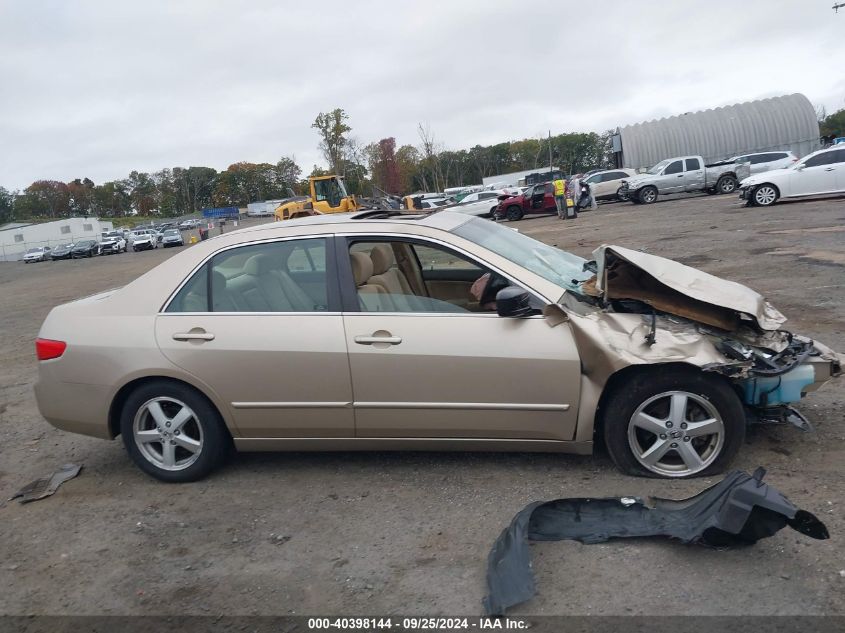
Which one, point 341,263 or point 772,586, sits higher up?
point 341,263

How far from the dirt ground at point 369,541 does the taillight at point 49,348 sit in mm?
900

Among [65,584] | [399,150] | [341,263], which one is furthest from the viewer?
[399,150]

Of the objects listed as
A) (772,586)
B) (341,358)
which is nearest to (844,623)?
(772,586)

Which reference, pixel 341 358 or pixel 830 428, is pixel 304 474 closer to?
pixel 341 358

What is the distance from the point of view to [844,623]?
257 cm

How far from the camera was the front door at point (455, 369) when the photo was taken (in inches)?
148

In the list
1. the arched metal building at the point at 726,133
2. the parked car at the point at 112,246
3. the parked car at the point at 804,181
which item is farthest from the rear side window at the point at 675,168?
the parked car at the point at 112,246

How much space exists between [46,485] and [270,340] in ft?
6.52

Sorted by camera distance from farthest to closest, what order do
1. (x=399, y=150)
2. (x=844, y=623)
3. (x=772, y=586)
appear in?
(x=399, y=150), (x=772, y=586), (x=844, y=623)

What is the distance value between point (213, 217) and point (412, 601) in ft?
312

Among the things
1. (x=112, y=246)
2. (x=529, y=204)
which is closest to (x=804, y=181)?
(x=529, y=204)

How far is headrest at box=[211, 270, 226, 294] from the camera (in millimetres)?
4305

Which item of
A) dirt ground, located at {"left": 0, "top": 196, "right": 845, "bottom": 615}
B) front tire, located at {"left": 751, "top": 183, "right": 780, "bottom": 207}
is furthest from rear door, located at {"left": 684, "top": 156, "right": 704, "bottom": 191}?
dirt ground, located at {"left": 0, "top": 196, "right": 845, "bottom": 615}

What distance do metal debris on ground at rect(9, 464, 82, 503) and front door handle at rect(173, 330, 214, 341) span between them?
4.70 feet
